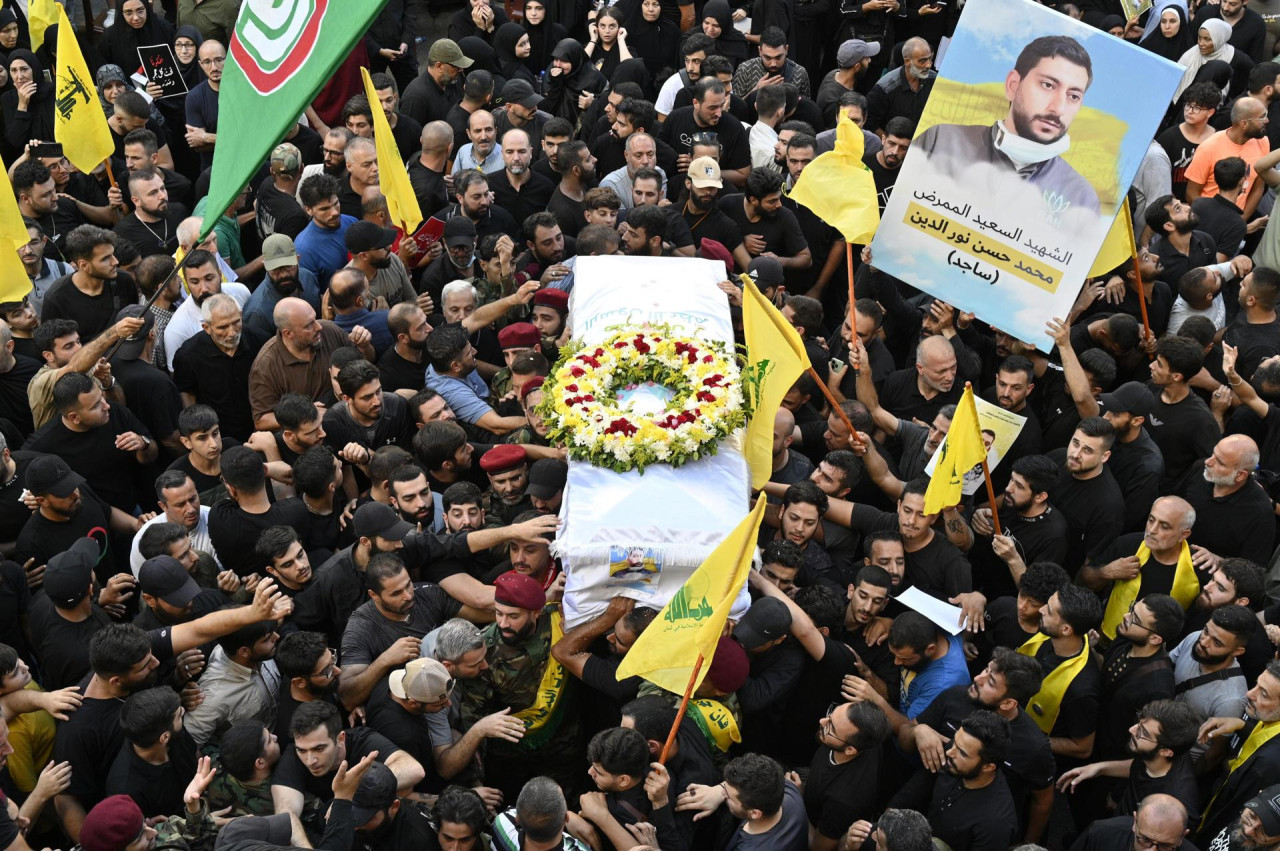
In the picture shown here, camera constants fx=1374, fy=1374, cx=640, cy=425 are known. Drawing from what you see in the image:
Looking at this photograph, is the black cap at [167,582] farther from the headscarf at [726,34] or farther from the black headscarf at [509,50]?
the headscarf at [726,34]

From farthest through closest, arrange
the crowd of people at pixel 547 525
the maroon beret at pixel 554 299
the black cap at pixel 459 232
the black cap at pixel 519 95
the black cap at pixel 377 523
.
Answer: the black cap at pixel 519 95
the black cap at pixel 459 232
the maroon beret at pixel 554 299
the black cap at pixel 377 523
the crowd of people at pixel 547 525

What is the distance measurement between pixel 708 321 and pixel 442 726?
3257mm

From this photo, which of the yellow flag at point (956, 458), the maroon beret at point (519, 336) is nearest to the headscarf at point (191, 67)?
the maroon beret at point (519, 336)

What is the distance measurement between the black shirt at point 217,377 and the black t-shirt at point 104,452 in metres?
0.53

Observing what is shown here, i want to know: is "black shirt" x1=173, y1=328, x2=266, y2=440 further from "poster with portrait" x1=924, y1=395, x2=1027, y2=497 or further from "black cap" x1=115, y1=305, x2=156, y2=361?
"poster with portrait" x1=924, y1=395, x2=1027, y2=497

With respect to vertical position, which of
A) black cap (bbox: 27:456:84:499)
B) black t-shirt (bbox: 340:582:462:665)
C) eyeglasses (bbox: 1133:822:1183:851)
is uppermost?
eyeglasses (bbox: 1133:822:1183:851)

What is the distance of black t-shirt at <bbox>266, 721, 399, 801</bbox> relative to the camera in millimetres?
6375

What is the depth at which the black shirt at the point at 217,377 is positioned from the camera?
9320 mm

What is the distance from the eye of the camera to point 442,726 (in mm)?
7016

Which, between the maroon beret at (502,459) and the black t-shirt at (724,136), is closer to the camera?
the maroon beret at (502,459)

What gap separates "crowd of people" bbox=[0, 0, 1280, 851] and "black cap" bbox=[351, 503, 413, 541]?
0.06 feet

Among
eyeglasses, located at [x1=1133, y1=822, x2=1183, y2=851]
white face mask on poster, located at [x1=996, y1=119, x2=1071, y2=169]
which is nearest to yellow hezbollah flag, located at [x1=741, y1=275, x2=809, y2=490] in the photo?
white face mask on poster, located at [x1=996, y1=119, x2=1071, y2=169]

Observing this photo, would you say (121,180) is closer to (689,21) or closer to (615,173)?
(615,173)

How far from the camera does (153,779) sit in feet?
21.1
